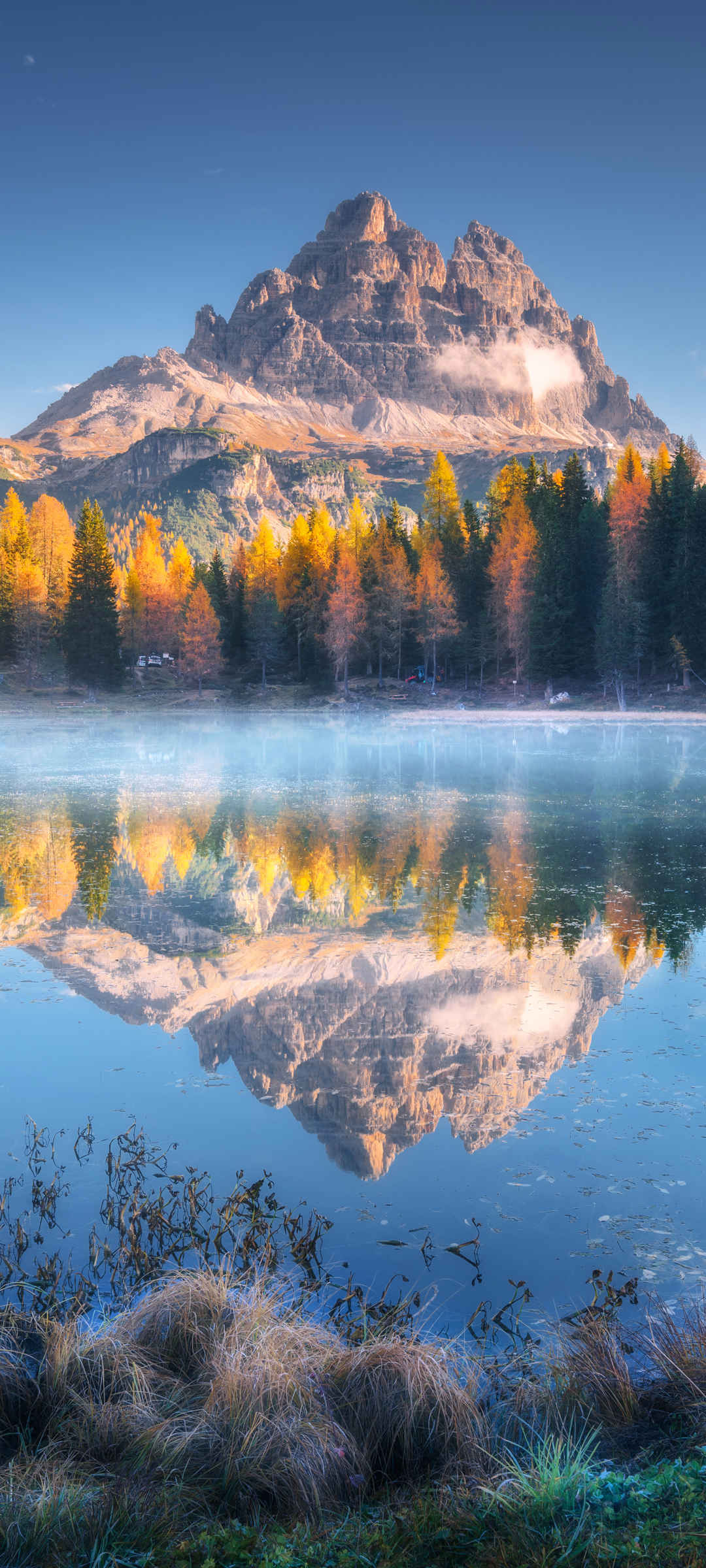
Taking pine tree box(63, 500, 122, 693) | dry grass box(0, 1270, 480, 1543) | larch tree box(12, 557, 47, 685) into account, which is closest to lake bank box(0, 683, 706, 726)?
pine tree box(63, 500, 122, 693)

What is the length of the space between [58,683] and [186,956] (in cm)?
6741

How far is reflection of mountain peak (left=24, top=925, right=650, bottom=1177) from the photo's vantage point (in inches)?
319

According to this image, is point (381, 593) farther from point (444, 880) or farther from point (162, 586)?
point (444, 880)

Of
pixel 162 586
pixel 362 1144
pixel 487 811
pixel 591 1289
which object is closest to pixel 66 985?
pixel 362 1144

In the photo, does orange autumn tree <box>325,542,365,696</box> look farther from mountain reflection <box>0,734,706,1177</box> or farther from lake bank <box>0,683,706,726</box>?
mountain reflection <box>0,734,706,1177</box>

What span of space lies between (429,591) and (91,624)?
26138mm

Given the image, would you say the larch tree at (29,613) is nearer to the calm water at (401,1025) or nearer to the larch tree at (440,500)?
the larch tree at (440,500)

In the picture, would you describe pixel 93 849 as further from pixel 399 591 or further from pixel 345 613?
pixel 399 591

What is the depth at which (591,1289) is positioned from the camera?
223 inches

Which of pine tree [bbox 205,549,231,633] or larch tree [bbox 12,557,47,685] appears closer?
larch tree [bbox 12,557,47,685]

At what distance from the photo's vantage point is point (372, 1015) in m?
10.4

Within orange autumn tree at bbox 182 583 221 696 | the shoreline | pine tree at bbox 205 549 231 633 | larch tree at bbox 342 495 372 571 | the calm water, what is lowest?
the calm water

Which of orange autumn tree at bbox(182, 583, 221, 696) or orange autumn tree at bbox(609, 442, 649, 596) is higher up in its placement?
orange autumn tree at bbox(609, 442, 649, 596)

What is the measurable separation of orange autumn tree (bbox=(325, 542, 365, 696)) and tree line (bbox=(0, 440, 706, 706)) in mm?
151
